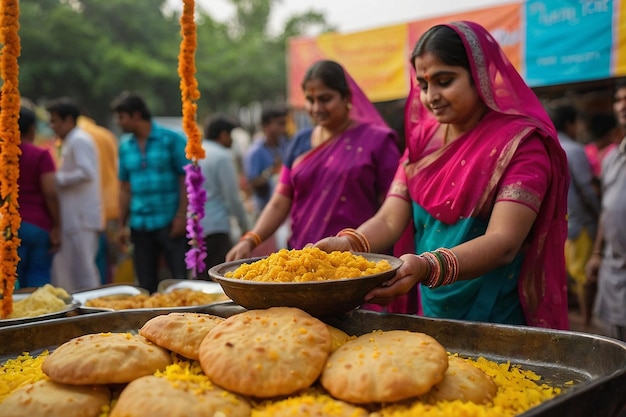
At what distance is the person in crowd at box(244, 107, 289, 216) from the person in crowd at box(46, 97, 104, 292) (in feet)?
6.24

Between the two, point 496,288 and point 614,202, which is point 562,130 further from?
point 496,288

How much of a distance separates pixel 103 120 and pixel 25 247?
16280 millimetres

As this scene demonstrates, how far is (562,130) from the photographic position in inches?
239

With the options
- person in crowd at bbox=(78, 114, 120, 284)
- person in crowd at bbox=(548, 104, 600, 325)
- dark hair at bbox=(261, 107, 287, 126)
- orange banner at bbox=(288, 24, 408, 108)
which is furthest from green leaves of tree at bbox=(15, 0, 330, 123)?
person in crowd at bbox=(548, 104, 600, 325)

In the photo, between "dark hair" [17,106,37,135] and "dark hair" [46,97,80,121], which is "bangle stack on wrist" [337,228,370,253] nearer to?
"dark hair" [17,106,37,135]

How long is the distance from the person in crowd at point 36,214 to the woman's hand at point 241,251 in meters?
2.59

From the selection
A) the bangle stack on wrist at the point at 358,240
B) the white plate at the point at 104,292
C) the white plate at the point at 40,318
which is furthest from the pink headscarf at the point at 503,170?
the white plate at the point at 104,292

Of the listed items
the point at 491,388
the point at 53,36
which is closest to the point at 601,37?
the point at 491,388

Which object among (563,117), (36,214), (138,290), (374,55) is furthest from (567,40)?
(36,214)

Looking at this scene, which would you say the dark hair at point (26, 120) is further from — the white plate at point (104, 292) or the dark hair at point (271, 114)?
the dark hair at point (271, 114)

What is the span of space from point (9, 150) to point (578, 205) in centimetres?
519

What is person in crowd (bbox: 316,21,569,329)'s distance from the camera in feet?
7.17

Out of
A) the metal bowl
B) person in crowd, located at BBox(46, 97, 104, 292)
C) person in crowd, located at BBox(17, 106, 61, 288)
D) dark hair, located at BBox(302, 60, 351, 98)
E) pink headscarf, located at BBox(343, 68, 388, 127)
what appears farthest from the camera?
person in crowd, located at BBox(46, 97, 104, 292)

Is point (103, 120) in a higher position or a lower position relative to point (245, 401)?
→ higher
